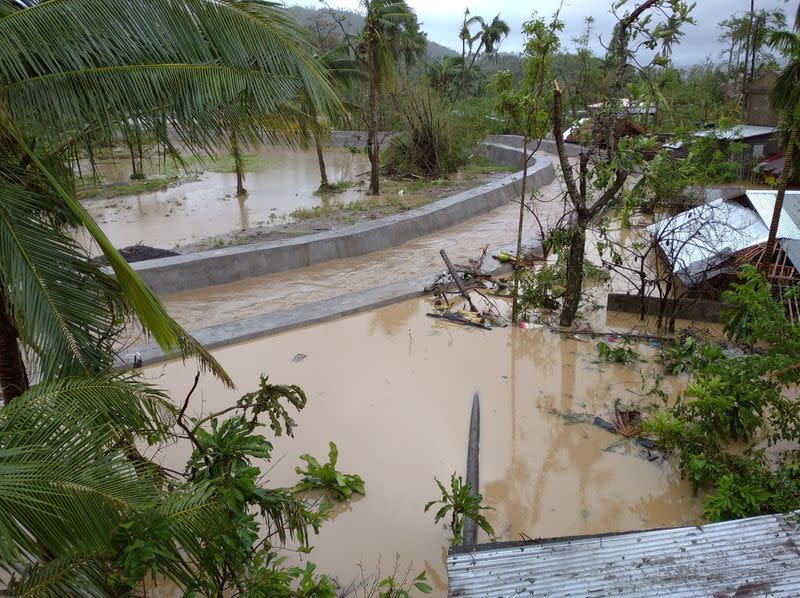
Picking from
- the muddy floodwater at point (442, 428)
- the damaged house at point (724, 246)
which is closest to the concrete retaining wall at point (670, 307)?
the damaged house at point (724, 246)

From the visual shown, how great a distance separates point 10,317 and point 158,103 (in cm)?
161

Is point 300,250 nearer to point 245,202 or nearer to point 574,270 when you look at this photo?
point 574,270

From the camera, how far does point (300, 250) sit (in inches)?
473

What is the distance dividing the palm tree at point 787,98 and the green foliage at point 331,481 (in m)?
7.49

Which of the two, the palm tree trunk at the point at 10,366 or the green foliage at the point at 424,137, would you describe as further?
the green foliage at the point at 424,137

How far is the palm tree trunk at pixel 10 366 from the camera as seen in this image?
3.95 meters

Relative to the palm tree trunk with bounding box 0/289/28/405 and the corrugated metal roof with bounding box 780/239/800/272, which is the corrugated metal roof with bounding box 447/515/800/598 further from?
the corrugated metal roof with bounding box 780/239/800/272

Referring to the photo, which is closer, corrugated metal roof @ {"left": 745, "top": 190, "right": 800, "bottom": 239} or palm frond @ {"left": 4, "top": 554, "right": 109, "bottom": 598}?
palm frond @ {"left": 4, "top": 554, "right": 109, "bottom": 598}

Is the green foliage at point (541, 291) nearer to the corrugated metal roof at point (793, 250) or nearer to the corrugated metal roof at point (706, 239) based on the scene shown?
the corrugated metal roof at point (706, 239)

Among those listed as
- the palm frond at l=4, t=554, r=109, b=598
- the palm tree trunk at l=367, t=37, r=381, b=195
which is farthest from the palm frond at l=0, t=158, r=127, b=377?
the palm tree trunk at l=367, t=37, r=381, b=195

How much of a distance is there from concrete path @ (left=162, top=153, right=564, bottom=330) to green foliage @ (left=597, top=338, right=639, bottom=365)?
3770 mm

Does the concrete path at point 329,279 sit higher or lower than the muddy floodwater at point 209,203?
lower

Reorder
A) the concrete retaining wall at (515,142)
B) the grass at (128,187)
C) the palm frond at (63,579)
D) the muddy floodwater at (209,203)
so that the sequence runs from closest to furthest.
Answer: the palm frond at (63,579)
the muddy floodwater at (209,203)
the grass at (128,187)
the concrete retaining wall at (515,142)

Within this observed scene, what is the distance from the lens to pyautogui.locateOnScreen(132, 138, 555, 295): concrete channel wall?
1033 cm
